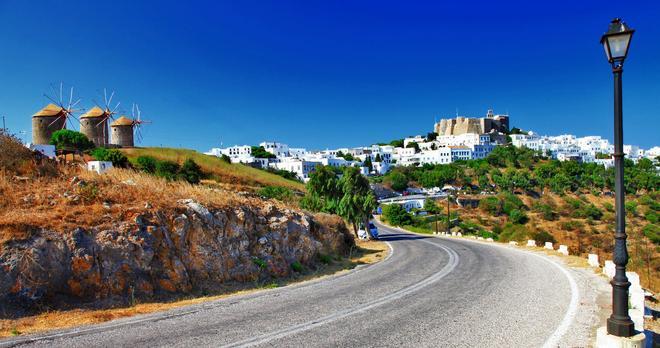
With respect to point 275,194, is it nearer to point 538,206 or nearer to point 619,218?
point 619,218

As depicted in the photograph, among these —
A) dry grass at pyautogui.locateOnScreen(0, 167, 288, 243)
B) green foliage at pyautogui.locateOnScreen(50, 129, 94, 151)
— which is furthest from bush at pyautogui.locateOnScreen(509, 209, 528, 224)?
green foliage at pyautogui.locateOnScreen(50, 129, 94, 151)

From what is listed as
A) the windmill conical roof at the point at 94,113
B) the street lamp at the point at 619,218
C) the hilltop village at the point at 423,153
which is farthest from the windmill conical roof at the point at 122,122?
the street lamp at the point at 619,218

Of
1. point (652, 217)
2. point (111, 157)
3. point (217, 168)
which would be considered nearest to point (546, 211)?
point (652, 217)

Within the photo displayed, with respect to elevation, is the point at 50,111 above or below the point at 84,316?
above

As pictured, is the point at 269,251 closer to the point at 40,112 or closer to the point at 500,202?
the point at 500,202

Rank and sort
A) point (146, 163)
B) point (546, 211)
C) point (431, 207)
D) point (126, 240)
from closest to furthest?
point (126, 240) < point (146, 163) < point (546, 211) < point (431, 207)

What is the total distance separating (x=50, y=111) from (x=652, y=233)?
101 m

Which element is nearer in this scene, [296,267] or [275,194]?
[296,267]

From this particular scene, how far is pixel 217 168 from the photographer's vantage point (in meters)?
80.1

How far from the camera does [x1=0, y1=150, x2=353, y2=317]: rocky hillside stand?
8977 mm

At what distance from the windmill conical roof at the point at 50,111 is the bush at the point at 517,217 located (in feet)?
280

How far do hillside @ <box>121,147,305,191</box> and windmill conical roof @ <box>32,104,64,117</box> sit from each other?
49.8 ft

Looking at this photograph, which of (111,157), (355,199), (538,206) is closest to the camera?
(355,199)

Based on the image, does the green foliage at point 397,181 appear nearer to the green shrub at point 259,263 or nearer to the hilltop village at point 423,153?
the hilltop village at point 423,153
